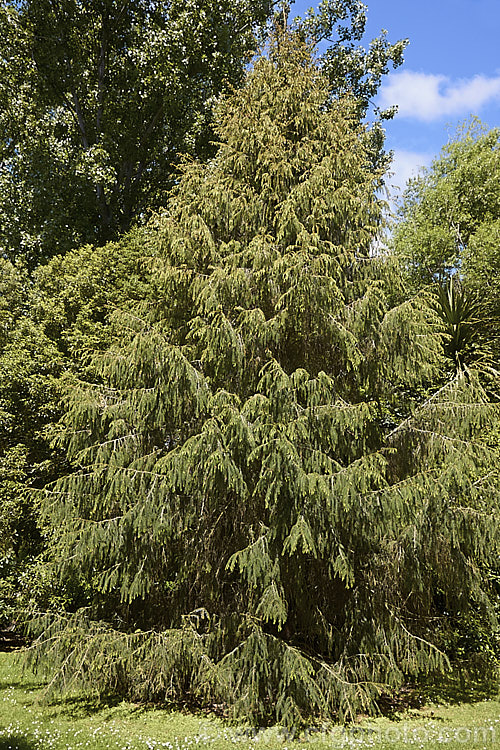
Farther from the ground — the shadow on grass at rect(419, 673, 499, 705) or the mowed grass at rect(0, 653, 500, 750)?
the shadow on grass at rect(419, 673, 499, 705)

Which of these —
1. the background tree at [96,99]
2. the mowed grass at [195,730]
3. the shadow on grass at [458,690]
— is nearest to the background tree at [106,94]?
the background tree at [96,99]

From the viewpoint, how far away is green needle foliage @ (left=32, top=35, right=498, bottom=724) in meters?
6.66

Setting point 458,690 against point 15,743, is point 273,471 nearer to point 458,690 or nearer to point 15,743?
point 15,743

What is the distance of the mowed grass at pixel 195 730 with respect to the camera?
5.89 m

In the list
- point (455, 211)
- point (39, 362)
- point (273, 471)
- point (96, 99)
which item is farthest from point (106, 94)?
point (273, 471)

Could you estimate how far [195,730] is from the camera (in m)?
6.46

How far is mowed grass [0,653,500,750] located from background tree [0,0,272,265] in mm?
10880

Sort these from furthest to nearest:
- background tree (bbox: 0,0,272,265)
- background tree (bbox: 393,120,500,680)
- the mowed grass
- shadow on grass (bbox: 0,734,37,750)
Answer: background tree (bbox: 393,120,500,680) → background tree (bbox: 0,0,272,265) → the mowed grass → shadow on grass (bbox: 0,734,37,750)

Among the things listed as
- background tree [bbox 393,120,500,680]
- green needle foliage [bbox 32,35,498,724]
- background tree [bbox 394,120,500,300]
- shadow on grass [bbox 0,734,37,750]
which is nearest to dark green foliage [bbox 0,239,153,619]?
green needle foliage [bbox 32,35,498,724]

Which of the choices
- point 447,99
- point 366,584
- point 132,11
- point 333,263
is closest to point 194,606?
point 366,584

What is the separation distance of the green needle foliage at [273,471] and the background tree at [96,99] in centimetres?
731

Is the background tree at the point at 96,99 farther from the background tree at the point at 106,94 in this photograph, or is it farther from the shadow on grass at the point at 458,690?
the shadow on grass at the point at 458,690

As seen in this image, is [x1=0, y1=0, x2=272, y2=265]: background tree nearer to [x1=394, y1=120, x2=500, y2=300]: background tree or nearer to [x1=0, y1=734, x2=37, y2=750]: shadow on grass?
[x1=394, y1=120, x2=500, y2=300]: background tree

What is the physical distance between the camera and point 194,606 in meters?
7.83
